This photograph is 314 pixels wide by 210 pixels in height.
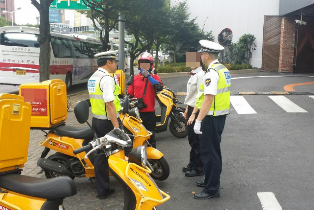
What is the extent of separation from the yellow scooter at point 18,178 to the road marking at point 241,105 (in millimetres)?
7867

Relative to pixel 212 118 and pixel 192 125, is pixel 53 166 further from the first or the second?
pixel 212 118

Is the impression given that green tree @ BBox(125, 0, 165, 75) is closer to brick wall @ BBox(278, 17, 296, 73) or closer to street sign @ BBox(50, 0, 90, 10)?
street sign @ BBox(50, 0, 90, 10)

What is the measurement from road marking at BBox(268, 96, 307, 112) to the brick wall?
12.7m

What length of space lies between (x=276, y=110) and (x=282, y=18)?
15.3 metres

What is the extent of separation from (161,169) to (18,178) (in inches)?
98.3

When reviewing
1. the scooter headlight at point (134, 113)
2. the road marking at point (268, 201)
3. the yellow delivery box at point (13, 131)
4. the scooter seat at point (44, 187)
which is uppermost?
the yellow delivery box at point (13, 131)

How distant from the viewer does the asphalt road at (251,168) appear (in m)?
4.62

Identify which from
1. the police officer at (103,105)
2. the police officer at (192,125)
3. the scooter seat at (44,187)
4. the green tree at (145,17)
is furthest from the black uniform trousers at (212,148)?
the green tree at (145,17)

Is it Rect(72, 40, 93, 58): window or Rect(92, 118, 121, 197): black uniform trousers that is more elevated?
Rect(72, 40, 93, 58): window

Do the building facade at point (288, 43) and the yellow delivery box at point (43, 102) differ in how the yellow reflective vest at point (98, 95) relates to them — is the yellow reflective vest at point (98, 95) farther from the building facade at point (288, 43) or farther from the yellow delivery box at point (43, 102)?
the building facade at point (288, 43)

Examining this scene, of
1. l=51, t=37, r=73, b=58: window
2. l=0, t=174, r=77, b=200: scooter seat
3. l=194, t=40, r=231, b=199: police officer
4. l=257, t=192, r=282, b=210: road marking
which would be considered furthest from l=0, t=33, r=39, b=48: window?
l=0, t=174, r=77, b=200: scooter seat

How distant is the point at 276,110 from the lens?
33.5ft

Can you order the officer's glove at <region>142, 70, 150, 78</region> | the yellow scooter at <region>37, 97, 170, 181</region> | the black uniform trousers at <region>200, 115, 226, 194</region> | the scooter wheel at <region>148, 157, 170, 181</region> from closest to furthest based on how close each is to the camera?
1. the black uniform trousers at <region>200, 115, 226, 194</region>
2. the yellow scooter at <region>37, 97, 170, 181</region>
3. the scooter wheel at <region>148, 157, 170, 181</region>
4. the officer's glove at <region>142, 70, 150, 78</region>

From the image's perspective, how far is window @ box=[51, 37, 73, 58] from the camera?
16897mm
